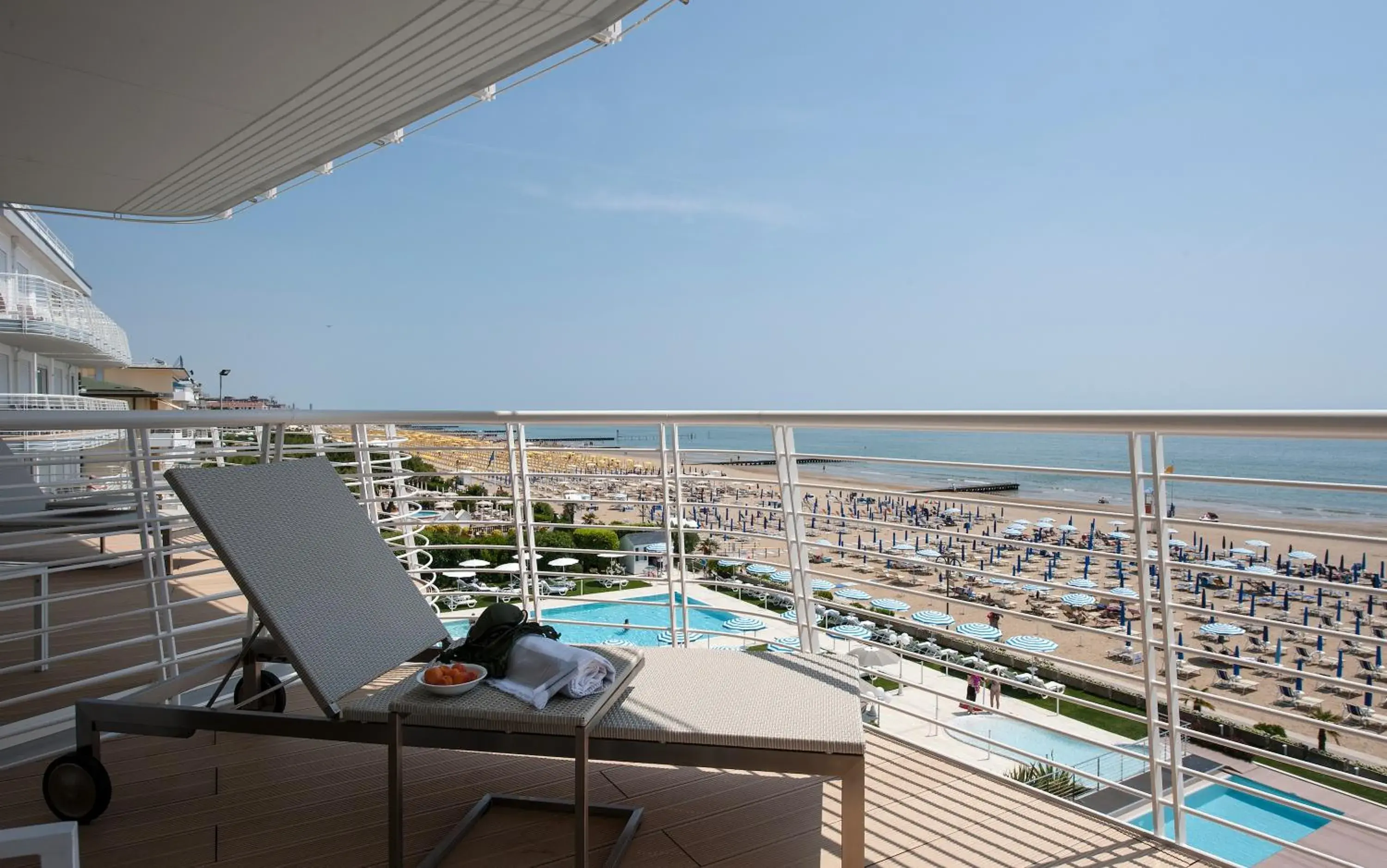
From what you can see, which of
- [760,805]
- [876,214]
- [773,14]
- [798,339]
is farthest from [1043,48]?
[760,805]

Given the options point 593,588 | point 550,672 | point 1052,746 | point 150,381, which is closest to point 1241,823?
point 1052,746

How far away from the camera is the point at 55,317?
59.7 feet

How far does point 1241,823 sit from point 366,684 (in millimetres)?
7725

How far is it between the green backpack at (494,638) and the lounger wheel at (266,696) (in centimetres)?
104

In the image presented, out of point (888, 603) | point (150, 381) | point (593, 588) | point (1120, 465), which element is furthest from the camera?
point (150, 381)

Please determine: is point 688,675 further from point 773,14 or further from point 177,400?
point 773,14

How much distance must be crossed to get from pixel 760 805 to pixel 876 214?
208ft

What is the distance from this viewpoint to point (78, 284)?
Result: 28000 millimetres

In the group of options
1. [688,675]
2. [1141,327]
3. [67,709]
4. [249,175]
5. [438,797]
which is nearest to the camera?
[688,675]

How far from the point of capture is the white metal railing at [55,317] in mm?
16516

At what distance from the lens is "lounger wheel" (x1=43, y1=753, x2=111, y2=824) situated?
219 centimetres

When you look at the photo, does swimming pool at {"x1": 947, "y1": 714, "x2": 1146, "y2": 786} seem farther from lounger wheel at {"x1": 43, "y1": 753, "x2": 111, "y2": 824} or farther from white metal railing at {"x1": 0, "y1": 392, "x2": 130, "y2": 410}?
white metal railing at {"x1": 0, "y1": 392, "x2": 130, "y2": 410}

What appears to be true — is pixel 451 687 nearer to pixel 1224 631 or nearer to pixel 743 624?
pixel 743 624

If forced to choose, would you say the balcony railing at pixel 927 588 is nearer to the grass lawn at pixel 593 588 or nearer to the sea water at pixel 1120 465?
the grass lawn at pixel 593 588
